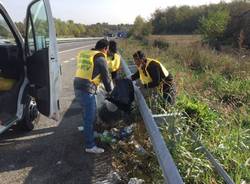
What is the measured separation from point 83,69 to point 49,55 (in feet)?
1.81

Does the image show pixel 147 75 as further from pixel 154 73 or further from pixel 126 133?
pixel 126 133

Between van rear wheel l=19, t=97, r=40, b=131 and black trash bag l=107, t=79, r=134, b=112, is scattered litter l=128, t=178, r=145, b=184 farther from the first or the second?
van rear wheel l=19, t=97, r=40, b=131

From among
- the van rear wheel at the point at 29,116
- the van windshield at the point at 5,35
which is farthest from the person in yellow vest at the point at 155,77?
the van windshield at the point at 5,35

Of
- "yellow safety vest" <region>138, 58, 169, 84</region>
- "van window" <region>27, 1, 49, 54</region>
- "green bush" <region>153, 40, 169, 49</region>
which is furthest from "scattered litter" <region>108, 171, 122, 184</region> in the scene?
"green bush" <region>153, 40, 169, 49</region>

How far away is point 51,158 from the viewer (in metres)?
5.86

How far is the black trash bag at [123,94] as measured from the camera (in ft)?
23.5

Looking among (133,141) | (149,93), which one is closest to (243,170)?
(133,141)

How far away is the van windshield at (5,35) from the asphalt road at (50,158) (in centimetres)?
152

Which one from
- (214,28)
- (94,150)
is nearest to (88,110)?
(94,150)

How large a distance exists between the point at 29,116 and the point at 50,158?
1.56 metres

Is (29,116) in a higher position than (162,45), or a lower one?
higher

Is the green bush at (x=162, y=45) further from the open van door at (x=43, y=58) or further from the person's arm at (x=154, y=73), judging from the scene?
the open van door at (x=43, y=58)

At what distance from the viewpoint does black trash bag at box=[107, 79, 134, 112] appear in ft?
23.5

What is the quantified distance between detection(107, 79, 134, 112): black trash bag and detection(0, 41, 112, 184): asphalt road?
32.6 inches
